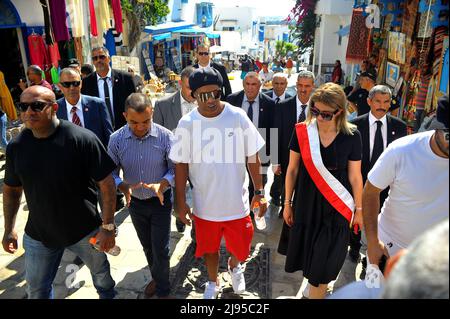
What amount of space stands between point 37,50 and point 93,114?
781cm

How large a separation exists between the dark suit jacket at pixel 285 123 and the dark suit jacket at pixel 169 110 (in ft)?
4.04

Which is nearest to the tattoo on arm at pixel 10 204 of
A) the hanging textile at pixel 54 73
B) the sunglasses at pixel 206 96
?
the sunglasses at pixel 206 96

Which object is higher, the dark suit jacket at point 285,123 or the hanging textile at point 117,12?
the hanging textile at point 117,12

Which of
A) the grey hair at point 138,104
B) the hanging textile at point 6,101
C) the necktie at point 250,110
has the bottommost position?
the hanging textile at point 6,101

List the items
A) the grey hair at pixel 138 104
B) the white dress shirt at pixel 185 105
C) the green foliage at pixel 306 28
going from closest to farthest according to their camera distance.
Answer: the grey hair at pixel 138 104 → the white dress shirt at pixel 185 105 → the green foliage at pixel 306 28

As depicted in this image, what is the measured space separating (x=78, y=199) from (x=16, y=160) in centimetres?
49

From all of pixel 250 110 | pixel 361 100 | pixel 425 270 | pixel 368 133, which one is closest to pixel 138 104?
pixel 250 110

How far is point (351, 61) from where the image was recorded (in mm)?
9914

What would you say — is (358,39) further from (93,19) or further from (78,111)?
(78,111)

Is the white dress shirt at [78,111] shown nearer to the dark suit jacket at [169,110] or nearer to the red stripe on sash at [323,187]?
the dark suit jacket at [169,110]

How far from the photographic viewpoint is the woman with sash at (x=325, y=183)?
107 inches

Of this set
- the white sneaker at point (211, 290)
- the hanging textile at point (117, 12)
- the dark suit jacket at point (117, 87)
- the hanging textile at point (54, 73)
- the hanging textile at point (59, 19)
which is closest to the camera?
the white sneaker at point (211, 290)

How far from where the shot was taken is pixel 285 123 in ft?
14.5

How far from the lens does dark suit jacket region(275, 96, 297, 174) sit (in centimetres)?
442
